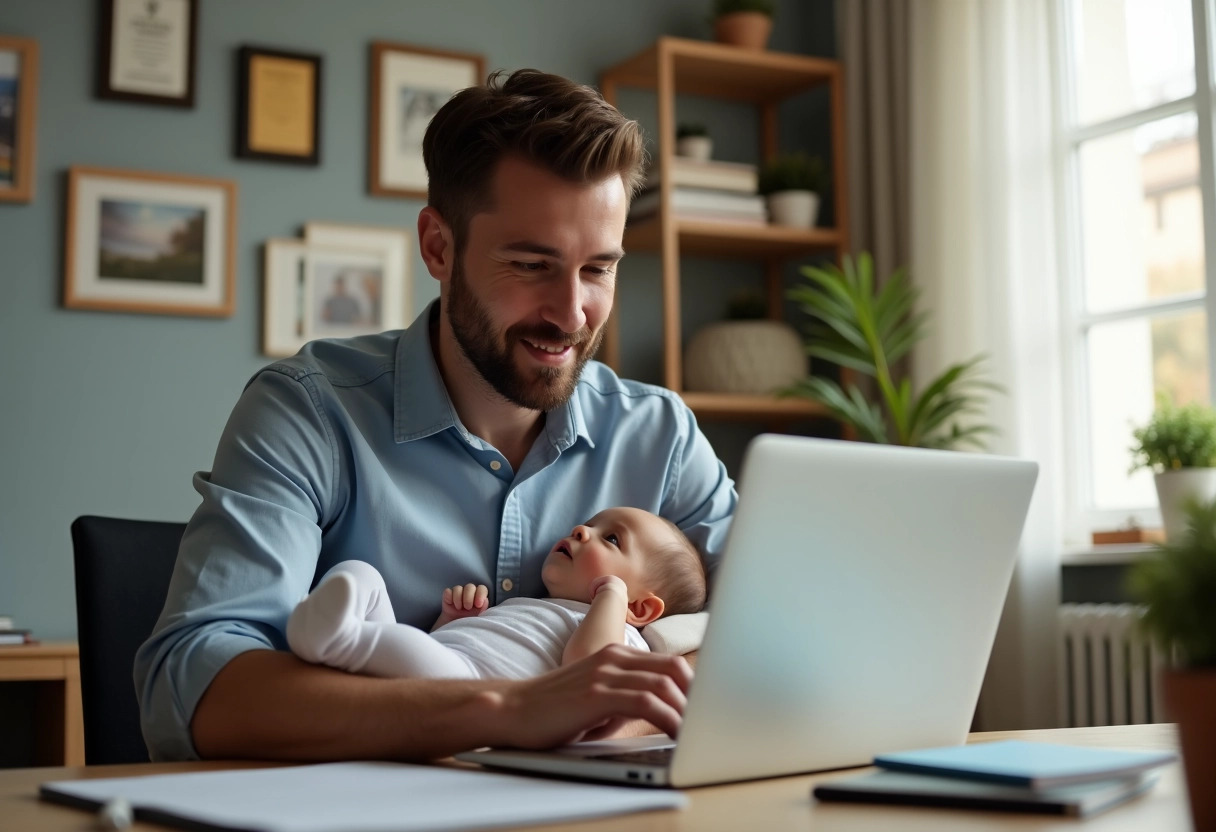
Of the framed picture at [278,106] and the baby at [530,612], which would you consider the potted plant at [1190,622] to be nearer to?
the baby at [530,612]

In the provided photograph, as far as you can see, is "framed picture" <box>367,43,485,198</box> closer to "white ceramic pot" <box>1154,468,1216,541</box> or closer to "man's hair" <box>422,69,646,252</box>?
"man's hair" <box>422,69,646,252</box>

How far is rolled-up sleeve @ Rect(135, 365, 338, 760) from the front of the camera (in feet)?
4.06

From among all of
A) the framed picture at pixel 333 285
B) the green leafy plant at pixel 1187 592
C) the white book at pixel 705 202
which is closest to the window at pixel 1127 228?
the white book at pixel 705 202

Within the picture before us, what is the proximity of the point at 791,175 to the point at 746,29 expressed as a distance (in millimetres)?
445

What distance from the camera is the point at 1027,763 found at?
0.88 m

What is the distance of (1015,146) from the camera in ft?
11.0

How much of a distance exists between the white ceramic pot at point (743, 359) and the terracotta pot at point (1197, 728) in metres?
2.94

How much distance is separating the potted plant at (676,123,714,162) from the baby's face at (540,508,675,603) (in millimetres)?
2233

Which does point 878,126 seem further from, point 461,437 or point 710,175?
point 461,437

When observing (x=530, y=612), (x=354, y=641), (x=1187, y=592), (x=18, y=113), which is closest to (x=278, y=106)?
(x=18, y=113)

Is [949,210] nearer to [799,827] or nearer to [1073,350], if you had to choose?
[1073,350]

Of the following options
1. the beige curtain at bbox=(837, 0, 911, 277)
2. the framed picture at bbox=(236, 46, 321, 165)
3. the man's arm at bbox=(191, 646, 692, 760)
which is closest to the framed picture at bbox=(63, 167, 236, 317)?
the framed picture at bbox=(236, 46, 321, 165)

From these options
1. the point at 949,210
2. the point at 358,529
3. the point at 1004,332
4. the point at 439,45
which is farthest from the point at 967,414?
the point at 358,529

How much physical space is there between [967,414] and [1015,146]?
0.68 m
